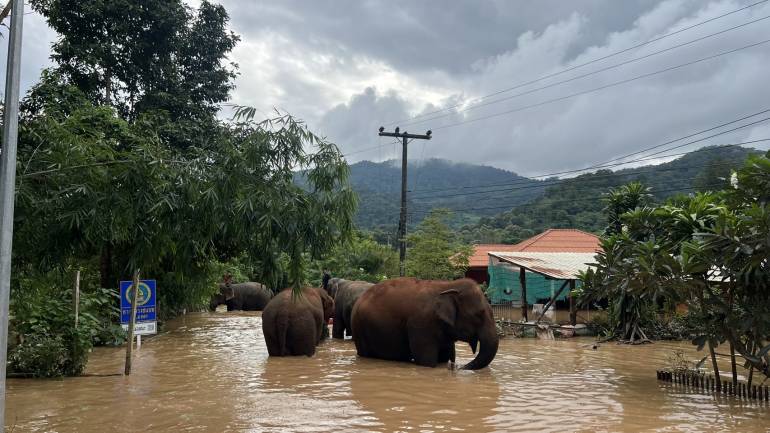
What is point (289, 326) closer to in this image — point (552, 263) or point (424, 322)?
point (424, 322)

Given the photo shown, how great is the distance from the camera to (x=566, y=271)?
20.8m

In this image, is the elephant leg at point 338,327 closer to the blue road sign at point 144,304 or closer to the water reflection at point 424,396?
the water reflection at point 424,396

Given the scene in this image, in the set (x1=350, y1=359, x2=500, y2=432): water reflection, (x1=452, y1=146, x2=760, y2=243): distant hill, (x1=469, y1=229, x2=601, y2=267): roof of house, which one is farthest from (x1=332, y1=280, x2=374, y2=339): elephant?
(x1=452, y1=146, x2=760, y2=243): distant hill

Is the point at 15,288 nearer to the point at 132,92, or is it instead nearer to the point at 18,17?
the point at 18,17

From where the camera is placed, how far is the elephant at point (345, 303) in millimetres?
17406

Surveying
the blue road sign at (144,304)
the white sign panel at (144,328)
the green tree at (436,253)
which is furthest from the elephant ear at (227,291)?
the white sign panel at (144,328)

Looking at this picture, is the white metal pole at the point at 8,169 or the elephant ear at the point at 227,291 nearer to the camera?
the white metal pole at the point at 8,169

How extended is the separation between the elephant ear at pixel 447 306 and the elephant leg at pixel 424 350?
1.90 feet

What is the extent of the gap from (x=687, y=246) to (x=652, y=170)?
62.0m

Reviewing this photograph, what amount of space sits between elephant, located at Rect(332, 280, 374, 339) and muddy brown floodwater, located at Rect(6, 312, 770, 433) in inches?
118

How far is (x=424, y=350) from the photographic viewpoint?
12555mm

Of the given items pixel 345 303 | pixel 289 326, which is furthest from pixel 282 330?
pixel 345 303

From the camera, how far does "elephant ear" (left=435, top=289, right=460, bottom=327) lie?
12.3 metres

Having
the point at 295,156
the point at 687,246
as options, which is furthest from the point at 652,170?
the point at 295,156
